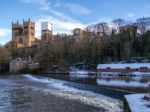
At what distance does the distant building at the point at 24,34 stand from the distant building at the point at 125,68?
3629 inches

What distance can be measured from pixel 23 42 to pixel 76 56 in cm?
7602

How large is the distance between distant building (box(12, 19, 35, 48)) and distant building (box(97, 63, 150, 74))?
92.2 meters

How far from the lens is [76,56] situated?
111 m

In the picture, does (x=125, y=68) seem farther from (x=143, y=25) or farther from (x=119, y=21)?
(x=119, y=21)

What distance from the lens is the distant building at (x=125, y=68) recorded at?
83694 millimetres

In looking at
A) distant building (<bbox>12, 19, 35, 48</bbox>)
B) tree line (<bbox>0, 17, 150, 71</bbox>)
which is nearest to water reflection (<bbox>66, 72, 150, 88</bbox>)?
tree line (<bbox>0, 17, 150, 71</bbox>)

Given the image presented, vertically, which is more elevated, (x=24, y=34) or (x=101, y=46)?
(x=24, y=34)

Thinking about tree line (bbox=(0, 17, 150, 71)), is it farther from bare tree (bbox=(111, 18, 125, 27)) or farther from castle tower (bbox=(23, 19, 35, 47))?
castle tower (bbox=(23, 19, 35, 47))

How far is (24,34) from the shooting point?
181 metres

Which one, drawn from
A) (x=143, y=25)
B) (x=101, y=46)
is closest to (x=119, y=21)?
(x=143, y=25)

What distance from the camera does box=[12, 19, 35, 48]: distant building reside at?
583 feet

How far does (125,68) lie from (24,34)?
106643 mm

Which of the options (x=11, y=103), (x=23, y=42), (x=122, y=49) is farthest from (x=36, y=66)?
(x=11, y=103)

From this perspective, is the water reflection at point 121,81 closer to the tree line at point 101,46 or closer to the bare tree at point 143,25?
the tree line at point 101,46
